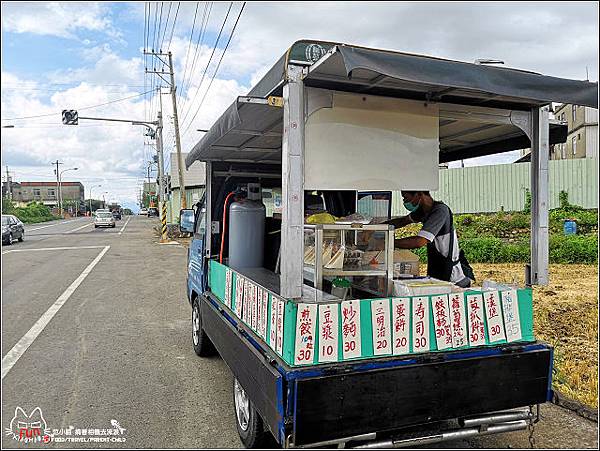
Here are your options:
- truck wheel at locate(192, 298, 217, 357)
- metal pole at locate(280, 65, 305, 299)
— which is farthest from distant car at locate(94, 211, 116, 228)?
metal pole at locate(280, 65, 305, 299)

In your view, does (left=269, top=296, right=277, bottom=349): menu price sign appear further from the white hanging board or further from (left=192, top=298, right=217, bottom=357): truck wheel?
(left=192, top=298, right=217, bottom=357): truck wheel

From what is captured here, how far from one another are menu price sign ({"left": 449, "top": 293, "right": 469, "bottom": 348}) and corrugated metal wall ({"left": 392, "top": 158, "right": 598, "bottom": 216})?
47.4 ft

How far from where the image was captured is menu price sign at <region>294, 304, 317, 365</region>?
8.92 feet

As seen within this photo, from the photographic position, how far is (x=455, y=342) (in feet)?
10.0

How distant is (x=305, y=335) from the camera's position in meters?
2.72

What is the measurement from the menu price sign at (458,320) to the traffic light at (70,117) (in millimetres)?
21155

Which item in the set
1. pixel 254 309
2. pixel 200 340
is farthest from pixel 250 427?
pixel 200 340

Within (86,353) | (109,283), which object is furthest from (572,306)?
(109,283)

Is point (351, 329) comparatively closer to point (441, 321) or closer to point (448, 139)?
point (441, 321)

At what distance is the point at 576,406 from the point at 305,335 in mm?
2699

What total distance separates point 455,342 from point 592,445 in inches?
56.5

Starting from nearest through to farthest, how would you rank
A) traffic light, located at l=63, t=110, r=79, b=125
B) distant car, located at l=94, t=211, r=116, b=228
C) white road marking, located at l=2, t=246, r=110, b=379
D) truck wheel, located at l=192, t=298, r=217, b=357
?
1. white road marking, located at l=2, t=246, r=110, b=379
2. truck wheel, located at l=192, t=298, r=217, b=357
3. traffic light, located at l=63, t=110, r=79, b=125
4. distant car, located at l=94, t=211, r=116, b=228

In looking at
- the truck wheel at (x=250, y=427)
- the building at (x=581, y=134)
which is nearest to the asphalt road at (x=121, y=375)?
the truck wheel at (x=250, y=427)

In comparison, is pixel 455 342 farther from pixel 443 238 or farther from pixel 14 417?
pixel 14 417
